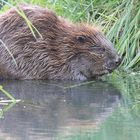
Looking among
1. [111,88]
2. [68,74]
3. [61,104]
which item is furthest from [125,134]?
[68,74]

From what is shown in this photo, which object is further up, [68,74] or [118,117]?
[118,117]

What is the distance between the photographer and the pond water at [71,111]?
3729 mm

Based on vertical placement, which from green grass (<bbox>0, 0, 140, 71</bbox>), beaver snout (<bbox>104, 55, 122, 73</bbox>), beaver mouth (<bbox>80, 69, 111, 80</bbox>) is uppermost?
green grass (<bbox>0, 0, 140, 71</bbox>)

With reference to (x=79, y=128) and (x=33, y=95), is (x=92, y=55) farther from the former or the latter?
(x=79, y=128)

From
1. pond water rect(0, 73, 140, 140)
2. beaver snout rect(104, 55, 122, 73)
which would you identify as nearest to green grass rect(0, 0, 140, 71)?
beaver snout rect(104, 55, 122, 73)

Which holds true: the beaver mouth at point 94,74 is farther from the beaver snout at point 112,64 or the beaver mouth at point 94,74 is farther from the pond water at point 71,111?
the pond water at point 71,111

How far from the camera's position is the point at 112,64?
6574mm

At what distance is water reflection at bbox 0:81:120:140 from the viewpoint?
12.5ft

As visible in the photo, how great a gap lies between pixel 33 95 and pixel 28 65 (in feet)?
3.94

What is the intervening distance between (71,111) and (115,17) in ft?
10.1

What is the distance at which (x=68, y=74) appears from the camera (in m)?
6.58

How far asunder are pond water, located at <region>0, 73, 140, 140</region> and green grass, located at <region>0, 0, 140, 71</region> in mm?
689

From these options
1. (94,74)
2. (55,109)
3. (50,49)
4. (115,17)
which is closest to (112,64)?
(94,74)

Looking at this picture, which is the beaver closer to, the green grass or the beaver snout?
the beaver snout
